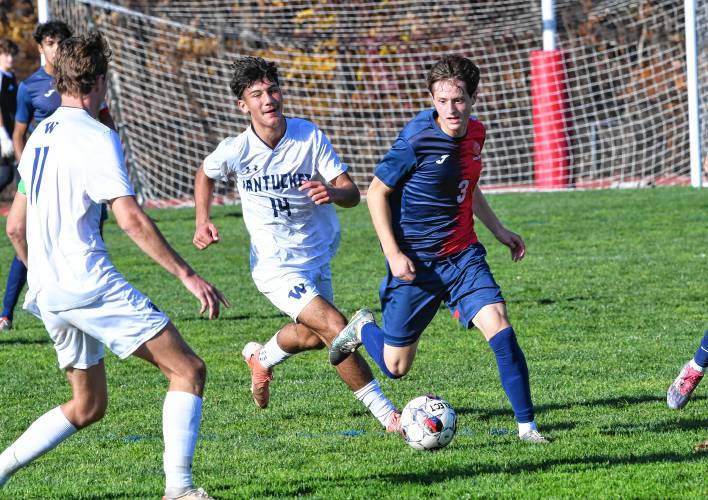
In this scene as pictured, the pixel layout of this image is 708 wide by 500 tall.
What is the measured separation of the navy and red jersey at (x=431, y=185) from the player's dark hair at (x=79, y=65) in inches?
68.8

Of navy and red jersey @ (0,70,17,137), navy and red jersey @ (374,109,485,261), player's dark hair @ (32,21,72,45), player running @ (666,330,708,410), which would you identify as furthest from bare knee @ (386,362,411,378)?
navy and red jersey @ (0,70,17,137)

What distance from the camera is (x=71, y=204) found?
4285 millimetres

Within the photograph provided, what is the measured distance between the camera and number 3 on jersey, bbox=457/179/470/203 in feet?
19.1

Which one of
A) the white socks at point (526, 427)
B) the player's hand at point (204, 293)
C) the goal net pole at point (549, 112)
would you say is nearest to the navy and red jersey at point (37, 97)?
the white socks at point (526, 427)

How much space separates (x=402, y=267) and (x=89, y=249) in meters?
1.70

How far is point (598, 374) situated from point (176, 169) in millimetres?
14373

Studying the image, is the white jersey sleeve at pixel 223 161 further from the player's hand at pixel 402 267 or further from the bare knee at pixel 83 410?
the bare knee at pixel 83 410

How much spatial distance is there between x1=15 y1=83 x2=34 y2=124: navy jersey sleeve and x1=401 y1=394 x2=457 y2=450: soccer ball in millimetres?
5060

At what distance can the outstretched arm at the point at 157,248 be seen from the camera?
4.12m

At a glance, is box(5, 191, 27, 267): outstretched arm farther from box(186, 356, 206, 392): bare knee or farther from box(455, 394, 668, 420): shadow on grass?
box(455, 394, 668, 420): shadow on grass

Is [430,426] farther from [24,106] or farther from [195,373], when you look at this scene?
[24,106]

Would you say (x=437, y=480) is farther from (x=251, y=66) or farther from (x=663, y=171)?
(x=663, y=171)

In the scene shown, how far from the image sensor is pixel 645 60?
21.5 metres

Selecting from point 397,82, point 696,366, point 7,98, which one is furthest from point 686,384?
point 397,82
